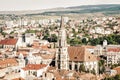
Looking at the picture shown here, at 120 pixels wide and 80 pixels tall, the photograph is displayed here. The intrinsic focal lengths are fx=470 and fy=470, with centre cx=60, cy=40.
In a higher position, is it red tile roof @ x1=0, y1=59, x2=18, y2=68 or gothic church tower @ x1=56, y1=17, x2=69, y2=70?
gothic church tower @ x1=56, y1=17, x2=69, y2=70

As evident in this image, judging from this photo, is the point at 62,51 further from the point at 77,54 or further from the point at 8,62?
the point at 8,62

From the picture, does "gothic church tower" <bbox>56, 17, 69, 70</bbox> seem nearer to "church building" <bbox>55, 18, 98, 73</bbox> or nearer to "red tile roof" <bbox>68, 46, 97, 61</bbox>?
"church building" <bbox>55, 18, 98, 73</bbox>

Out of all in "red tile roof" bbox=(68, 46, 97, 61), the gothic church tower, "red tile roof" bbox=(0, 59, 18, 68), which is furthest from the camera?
"red tile roof" bbox=(68, 46, 97, 61)

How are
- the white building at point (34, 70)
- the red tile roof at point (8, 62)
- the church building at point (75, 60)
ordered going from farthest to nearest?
the red tile roof at point (8, 62) < the church building at point (75, 60) < the white building at point (34, 70)

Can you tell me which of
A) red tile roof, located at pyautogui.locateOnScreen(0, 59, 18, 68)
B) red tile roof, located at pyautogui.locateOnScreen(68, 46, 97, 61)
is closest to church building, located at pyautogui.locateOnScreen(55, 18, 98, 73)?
red tile roof, located at pyautogui.locateOnScreen(68, 46, 97, 61)

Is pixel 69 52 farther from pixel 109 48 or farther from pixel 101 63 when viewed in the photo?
pixel 109 48

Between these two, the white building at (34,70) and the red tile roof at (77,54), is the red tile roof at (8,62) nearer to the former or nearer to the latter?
the white building at (34,70)

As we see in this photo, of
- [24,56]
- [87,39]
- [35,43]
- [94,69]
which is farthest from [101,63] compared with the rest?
[87,39]

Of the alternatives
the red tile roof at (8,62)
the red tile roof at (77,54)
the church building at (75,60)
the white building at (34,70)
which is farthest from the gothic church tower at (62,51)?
the red tile roof at (8,62)

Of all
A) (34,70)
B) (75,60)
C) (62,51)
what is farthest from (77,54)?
(34,70)

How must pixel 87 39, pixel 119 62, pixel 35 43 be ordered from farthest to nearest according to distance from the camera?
pixel 87 39, pixel 35 43, pixel 119 62

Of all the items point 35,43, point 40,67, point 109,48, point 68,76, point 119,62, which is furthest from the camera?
point 35,43
